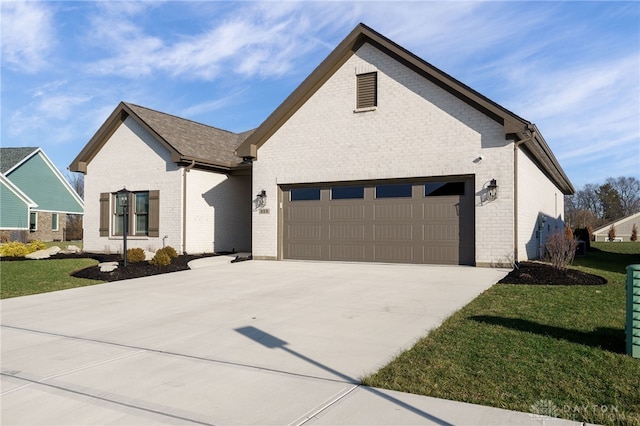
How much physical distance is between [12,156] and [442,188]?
1300 inches

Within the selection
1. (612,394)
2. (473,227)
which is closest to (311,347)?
(612,394)

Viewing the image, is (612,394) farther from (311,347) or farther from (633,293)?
(311,347)

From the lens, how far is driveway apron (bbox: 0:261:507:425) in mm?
3744

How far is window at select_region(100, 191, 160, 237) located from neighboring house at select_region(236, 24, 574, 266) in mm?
4573

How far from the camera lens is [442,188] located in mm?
13852

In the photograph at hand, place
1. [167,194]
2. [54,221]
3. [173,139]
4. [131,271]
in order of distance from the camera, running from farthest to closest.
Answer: [54,221], [173,139], [167,194], [131,271]

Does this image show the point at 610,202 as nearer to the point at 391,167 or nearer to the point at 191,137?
the point at 391,167

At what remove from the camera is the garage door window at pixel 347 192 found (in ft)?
49.4

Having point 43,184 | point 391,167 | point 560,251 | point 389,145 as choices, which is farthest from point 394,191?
point 43,184

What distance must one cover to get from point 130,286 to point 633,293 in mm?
9824

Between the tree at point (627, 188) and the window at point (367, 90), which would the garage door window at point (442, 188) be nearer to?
the window at point (367, 90)

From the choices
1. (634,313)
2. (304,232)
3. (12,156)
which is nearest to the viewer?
(634,313)

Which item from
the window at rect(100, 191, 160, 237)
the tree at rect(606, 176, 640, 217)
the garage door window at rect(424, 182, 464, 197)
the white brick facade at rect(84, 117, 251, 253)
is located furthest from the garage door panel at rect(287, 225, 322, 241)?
the tree at rect(606, 176, 640, 217)

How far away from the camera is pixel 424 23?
13.6 metres
